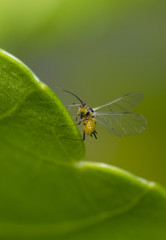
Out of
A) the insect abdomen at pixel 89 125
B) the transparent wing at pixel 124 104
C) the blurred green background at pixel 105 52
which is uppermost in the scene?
the blurred green background at pixel 105 52

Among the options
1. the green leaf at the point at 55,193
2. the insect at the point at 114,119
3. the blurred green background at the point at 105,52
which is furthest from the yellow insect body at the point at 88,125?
the green leaf at the point at 55,193

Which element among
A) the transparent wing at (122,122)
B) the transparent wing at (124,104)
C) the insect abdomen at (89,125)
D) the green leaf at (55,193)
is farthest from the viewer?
the transparent wing at (124,104)

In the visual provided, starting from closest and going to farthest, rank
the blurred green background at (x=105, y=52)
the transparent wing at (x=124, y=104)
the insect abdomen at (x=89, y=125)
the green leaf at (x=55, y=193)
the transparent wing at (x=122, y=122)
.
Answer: the green leaf at (x=55, y=193) < the transparent wing at (x=122, y=122) < the insect abdomen at (x=89, y=125) < the transparent wing at (x=124, y=104) < the blurred green background at (x=105, y=52)

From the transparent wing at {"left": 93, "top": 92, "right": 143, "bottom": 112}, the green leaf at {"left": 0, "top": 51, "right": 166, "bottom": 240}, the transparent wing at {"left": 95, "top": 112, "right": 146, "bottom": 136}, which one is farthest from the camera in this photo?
the transparent wing at {"left": 93, "top": 92, "right": 143, "bottom": 112}

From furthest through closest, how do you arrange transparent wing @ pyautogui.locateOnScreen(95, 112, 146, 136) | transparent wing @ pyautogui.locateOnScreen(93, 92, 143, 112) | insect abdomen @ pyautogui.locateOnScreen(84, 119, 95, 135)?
transparent wing @ pyautogui.locateOnScreen(93, 92, 143, 112)
insect abdomen @ pyautogui.locateOnScreen(84, 119, 95, 135)
transparent wing @ pyautogui.locateOnScreen(95, 112, 146, 136)

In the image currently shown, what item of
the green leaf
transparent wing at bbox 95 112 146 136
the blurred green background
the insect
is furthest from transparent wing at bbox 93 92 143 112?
the green leaf

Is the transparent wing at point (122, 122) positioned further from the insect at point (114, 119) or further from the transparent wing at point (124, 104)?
the transparent wing at point (124, 104)

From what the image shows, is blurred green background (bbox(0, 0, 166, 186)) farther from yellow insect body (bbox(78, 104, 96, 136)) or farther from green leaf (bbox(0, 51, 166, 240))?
green leaf (bbox(0, 51, 166, 240))

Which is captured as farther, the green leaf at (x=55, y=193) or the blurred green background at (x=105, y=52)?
the blurred green background at (x=105, y=52)
